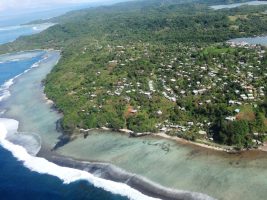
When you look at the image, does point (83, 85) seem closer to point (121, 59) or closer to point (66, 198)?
point (121, 59)

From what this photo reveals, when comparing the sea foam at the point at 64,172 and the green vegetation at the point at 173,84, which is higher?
the green vegetation at the point at 173,84

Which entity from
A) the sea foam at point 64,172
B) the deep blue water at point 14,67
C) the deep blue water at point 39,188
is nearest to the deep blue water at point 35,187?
the deep blue water at point 39,188

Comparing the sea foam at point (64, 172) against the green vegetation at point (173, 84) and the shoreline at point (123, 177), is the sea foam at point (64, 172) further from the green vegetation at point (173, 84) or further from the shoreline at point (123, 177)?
the green vegetation at point (173, 84)

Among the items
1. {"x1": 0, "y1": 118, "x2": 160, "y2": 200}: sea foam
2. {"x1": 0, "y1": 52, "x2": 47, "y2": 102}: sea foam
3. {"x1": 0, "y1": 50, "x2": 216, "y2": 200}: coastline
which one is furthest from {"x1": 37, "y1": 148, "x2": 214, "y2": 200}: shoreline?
{"x1": 0, "y1": 52, "x2": 47, "y2": 102}: sea foam

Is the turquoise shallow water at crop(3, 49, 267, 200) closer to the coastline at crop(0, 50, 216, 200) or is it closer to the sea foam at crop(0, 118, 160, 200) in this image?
the coastline at crop(0, 50, 216, 200)

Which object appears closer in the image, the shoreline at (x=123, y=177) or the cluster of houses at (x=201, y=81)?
the shoreline at (x=123, y=177)

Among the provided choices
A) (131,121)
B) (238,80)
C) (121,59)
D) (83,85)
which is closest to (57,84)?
(83,85)
